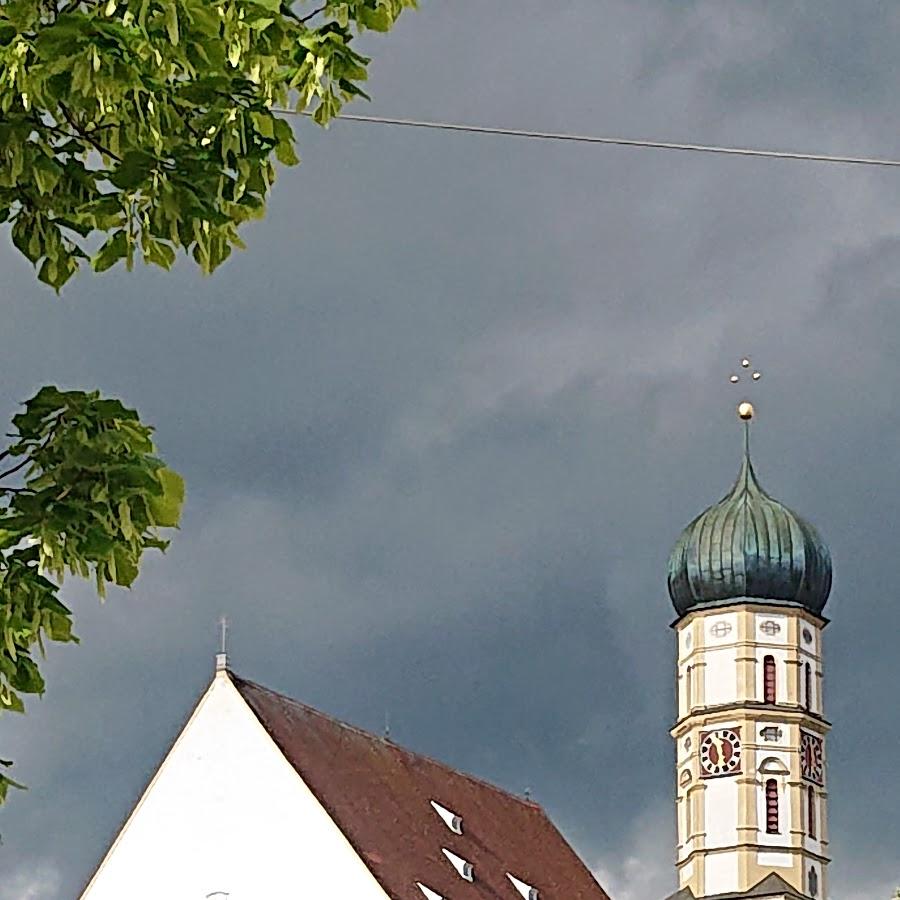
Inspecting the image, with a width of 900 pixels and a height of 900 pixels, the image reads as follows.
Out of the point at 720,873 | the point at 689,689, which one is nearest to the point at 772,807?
the point at 720,873

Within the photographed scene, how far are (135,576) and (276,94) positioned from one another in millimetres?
1040

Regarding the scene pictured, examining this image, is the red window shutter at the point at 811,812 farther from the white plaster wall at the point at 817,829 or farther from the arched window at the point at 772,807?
the arched window at the point at 772,807

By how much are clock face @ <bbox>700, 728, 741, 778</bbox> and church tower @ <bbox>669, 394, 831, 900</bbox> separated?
3cm

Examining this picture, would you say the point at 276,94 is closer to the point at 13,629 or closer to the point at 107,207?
the point at 107,207

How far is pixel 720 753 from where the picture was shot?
5388 cm

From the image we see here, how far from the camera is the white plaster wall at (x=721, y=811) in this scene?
52.9m

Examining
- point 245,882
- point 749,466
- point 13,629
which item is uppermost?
point 749,466

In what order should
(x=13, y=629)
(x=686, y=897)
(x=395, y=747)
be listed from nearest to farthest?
1. (x=13, y=629)
2. (x=395, y=747)
3. (x=686, y=897)

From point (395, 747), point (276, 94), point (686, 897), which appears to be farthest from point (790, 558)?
point (276, 94)

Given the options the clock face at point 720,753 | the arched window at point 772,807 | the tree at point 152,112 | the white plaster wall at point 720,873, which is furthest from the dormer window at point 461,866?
the tree at point 152,112

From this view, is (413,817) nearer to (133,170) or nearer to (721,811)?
(721,811)

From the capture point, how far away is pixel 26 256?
524cm

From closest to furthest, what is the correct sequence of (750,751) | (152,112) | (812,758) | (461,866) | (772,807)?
(152,112) < (461,866) < (772,807) < (750,751) < (812,758)

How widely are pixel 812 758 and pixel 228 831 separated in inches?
879
